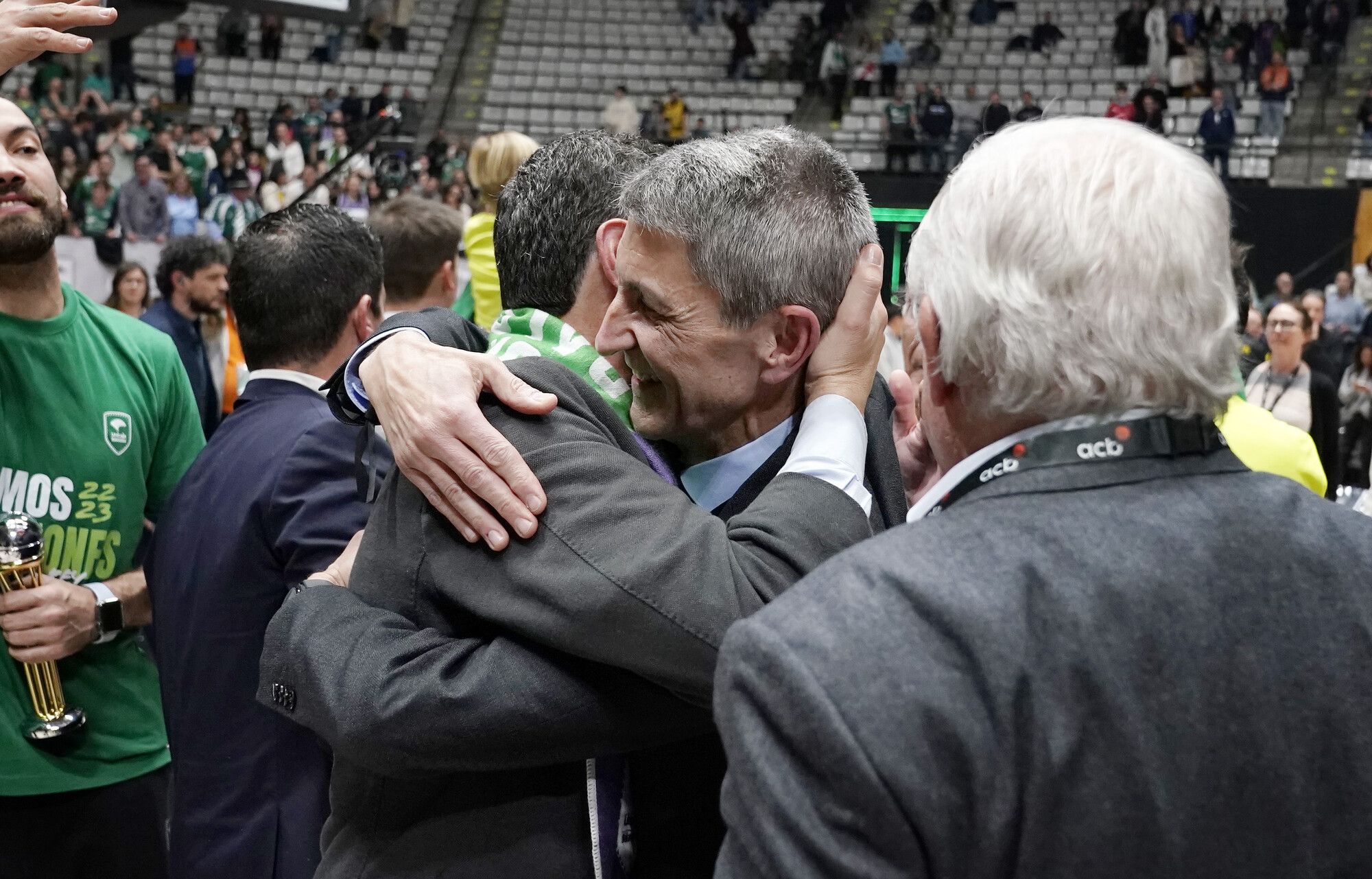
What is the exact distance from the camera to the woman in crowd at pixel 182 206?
12.8 meters

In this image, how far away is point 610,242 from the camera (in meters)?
1.34

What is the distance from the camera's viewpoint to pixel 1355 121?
15.3 m

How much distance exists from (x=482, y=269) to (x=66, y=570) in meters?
1.97

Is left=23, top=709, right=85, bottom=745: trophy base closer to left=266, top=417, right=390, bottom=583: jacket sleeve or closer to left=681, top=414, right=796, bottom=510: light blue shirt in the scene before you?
left=266, top=417, right=390, bottom=583: jacket sleeve

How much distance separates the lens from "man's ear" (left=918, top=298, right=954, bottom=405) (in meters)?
0.97

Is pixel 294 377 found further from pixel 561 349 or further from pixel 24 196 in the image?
pixel 561 349

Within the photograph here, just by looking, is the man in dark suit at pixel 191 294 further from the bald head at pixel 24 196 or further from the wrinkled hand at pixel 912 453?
the wrinkled hand at pixel 912 453

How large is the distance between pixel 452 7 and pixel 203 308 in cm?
1776

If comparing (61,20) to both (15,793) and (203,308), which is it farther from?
(203,308)

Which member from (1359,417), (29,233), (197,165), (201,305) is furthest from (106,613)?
(197,165)

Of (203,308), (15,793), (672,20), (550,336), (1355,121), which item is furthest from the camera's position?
(672,20)

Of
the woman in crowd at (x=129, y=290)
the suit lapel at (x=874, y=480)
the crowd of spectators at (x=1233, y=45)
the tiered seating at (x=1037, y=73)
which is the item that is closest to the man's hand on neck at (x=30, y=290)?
the suit lapel at (x=874, y=480)

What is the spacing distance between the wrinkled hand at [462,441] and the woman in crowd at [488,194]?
2240mm

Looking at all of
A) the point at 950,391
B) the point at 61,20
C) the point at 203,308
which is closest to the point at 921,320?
the point at 950,391
